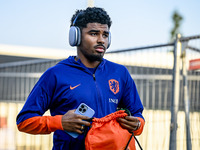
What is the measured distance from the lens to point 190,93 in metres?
5.13

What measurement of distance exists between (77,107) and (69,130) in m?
0.23

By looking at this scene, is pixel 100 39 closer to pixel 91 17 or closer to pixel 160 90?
pixel 91 17

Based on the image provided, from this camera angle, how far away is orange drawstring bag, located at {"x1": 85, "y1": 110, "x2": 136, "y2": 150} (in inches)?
92.1

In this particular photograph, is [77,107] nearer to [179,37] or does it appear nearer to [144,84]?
[179,37]

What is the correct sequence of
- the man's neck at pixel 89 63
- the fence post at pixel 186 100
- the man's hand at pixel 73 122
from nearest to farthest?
the man's hand at pixel 73 122 < the man's neck at pixel 89 63 < the fence post at pixel 186 100

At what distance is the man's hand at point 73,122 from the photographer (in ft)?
7.46

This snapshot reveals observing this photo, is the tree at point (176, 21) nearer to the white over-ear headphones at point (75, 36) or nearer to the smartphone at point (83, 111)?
the white over-ear headphones at point (75, 36)

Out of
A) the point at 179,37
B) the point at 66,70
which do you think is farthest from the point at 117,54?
the point at 66,70

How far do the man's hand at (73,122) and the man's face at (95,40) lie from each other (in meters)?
0.60

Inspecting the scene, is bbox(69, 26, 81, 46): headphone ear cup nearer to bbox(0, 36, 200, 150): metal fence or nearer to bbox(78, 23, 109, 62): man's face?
bbox(78, 23, 109, 62): man's face

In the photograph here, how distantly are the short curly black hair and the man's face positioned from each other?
0.03 m

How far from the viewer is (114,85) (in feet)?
8.91

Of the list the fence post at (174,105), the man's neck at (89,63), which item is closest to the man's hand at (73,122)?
the man's neck at (89,63)

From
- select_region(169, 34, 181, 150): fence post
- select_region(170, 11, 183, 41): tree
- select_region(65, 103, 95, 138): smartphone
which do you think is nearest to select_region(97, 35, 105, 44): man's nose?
select_region(65, 103, 95, 138): smartphone
